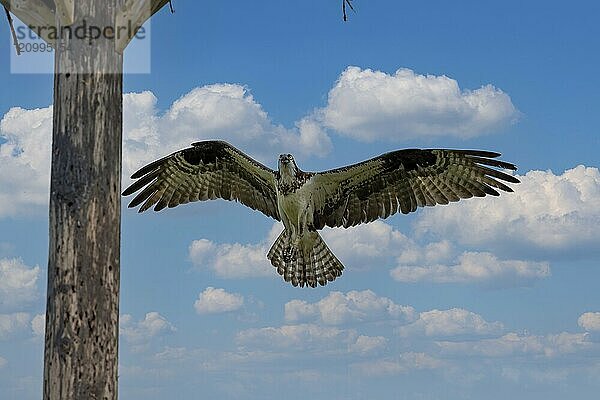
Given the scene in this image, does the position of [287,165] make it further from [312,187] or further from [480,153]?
[480,153]

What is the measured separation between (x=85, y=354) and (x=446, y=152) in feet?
14.9

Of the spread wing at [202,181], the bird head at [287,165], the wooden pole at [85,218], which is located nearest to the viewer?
the wooden pole at [85,218]

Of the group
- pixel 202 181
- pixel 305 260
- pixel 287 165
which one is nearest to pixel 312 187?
pixel 287 165

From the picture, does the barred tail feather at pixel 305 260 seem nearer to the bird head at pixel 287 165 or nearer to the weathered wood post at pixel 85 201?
the bird head at pixel 287 165

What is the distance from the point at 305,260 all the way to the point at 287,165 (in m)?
1.03

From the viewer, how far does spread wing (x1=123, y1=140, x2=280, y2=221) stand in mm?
7586

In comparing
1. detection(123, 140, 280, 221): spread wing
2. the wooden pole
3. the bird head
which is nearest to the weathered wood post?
the wooden pole

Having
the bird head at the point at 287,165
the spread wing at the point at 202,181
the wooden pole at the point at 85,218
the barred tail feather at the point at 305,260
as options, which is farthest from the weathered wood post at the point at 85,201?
the barred tail feather at the point at 305,260

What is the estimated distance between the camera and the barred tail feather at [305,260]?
302 inches

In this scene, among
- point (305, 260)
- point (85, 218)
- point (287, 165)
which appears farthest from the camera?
point (305, 260)

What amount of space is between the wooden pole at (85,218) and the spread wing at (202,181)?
3.44 metres

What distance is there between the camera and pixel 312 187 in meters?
7.39

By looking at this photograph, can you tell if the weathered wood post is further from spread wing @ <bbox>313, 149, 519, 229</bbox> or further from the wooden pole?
spread wing @ <bbox>313, 149, 519, 229</bbox>

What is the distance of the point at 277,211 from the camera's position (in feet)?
25.2
